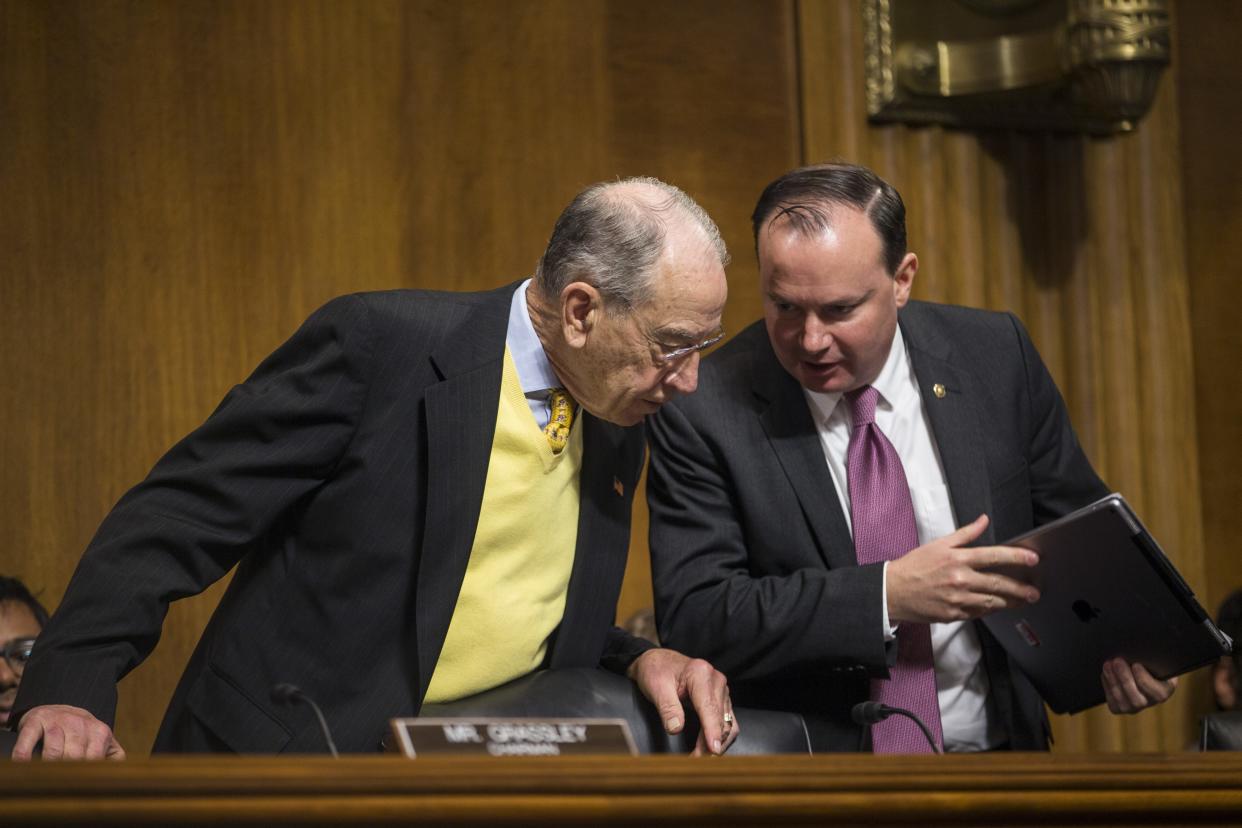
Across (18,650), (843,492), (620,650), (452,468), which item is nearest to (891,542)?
(843,492)

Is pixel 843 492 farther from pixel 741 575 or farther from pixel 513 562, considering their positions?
pixel 513 562

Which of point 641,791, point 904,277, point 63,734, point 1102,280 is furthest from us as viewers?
point 1102,280

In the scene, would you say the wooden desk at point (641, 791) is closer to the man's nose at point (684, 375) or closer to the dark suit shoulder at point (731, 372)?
the man's nose at point (684, 375)

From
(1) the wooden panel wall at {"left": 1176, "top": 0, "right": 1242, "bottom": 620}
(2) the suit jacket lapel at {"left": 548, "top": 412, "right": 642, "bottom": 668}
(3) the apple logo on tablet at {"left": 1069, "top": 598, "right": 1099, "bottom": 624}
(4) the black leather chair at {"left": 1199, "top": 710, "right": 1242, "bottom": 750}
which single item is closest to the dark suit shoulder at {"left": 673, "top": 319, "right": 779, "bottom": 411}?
(2) the suit jacket lapel at {"left": 548, "top": 412, "right": 642, "bottom": 668}

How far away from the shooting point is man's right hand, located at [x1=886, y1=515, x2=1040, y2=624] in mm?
2240

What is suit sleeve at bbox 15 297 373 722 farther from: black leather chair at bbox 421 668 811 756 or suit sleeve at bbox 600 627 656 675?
suit sleeve at bbox 600 627 656 675

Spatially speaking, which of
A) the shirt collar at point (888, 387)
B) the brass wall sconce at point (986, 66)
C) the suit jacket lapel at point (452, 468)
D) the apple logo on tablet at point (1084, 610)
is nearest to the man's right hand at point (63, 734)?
the suit jacket lapel at point (452, 468)

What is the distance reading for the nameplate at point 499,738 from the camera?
1.48 m

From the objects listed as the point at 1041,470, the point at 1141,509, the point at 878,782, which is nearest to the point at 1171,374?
the point at 1141,509

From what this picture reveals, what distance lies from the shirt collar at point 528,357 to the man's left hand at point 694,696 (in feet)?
1.44

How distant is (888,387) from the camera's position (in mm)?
2627

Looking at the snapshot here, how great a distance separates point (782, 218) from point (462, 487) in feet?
2.37

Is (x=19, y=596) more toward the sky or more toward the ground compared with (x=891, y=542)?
more toward the ground

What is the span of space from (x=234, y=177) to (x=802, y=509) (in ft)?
5.42
